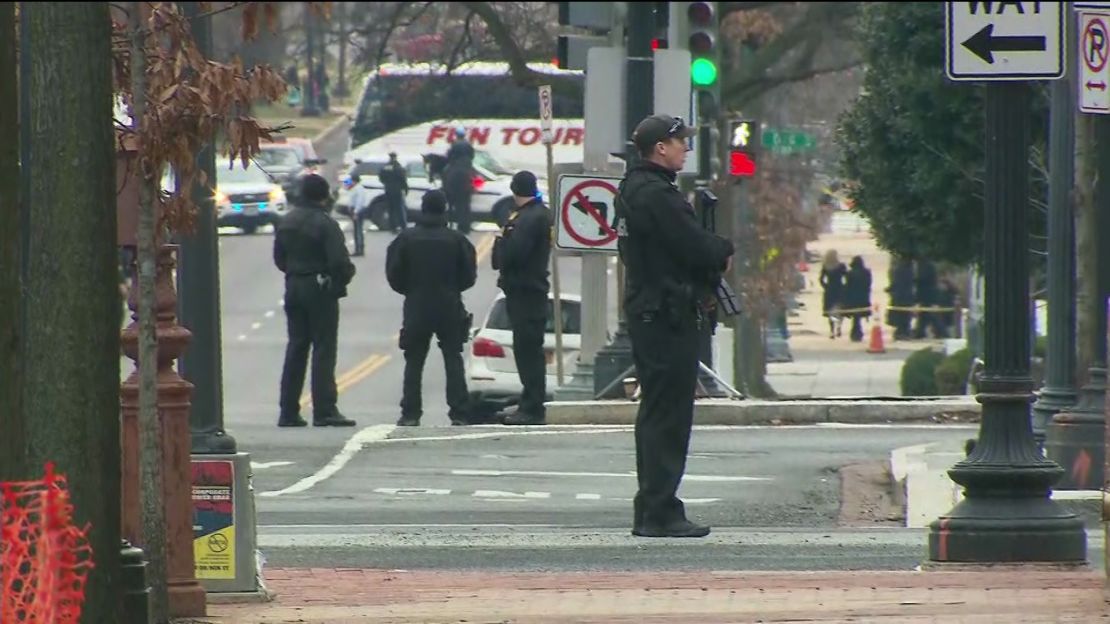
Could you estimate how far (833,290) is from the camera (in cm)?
4716

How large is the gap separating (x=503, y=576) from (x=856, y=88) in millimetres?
40778

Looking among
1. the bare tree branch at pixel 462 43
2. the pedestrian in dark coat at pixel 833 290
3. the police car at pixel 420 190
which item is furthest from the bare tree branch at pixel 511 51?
the pedestrian in dark coat at pixel 833 290

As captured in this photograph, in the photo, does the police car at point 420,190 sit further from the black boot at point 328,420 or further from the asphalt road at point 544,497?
the asphalt road at point 544,497

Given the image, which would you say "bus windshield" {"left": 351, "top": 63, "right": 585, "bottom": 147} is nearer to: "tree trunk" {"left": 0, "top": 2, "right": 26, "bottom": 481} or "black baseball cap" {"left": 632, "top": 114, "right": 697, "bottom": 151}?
"black baseball cap" {"left": 632, "top": 114, "right": 697, "bottom": 151}

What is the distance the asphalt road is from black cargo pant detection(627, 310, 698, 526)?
35 centimetres

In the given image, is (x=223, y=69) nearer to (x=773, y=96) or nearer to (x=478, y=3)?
(x=478, y=3)

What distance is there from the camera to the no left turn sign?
17.6m

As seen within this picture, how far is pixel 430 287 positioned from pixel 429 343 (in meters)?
0.42

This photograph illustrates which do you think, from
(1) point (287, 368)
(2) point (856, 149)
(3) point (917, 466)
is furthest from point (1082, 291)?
(2) point (856, 149)

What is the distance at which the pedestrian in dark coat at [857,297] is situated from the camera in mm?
46031

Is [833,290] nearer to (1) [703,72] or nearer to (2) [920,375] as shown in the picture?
(2) [920,375]

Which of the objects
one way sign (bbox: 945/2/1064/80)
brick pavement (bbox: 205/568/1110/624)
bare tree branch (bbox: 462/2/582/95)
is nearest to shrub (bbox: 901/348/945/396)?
bare tree branch (bbox: 462/2/582/95)

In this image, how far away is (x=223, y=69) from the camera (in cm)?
787

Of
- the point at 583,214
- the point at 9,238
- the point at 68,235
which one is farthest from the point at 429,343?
the point at 68,235
